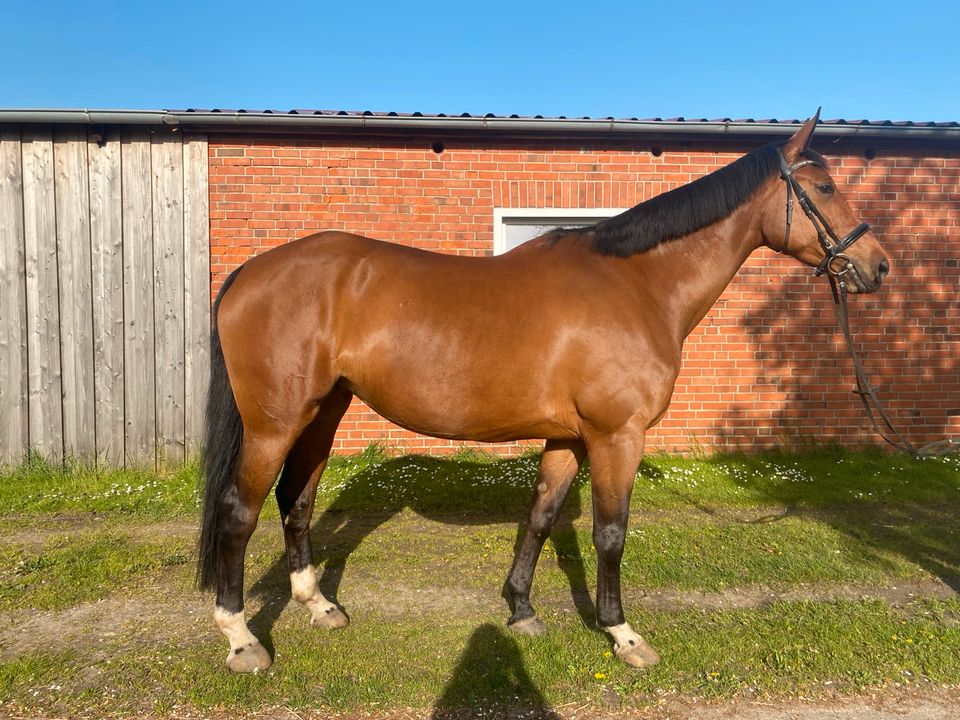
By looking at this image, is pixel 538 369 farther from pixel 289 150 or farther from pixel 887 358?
pixel 887 358

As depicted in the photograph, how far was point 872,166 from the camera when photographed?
644cm

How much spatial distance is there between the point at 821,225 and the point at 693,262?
25.9 inches

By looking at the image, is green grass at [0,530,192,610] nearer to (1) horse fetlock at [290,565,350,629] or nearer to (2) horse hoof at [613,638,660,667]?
(1) horse fetlock at [290,565,350,629]

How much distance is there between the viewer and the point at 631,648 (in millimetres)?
2861

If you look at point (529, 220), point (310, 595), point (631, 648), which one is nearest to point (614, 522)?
point (631, 648)

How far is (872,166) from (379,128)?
537 centimetres

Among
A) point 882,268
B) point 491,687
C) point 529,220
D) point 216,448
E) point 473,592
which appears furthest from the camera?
point 529,220

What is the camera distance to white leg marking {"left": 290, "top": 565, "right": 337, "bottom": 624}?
10.6ft

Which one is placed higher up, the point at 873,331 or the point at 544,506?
the point at 873,331

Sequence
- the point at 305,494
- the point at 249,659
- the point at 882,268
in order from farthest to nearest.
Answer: the point at 305,494, the point at 882,268, the point at 249,659

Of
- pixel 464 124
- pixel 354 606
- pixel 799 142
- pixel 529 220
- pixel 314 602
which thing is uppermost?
pixel 464 124

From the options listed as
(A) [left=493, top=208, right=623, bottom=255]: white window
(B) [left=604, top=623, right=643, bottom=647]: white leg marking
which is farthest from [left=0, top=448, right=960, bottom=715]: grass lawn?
(A) [left=493, top=208, right=623, bottom=255]: white window

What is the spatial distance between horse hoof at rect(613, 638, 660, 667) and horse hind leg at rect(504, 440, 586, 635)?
1.69ft

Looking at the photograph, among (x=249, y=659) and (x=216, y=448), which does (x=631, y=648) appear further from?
(x=216, y=448)
